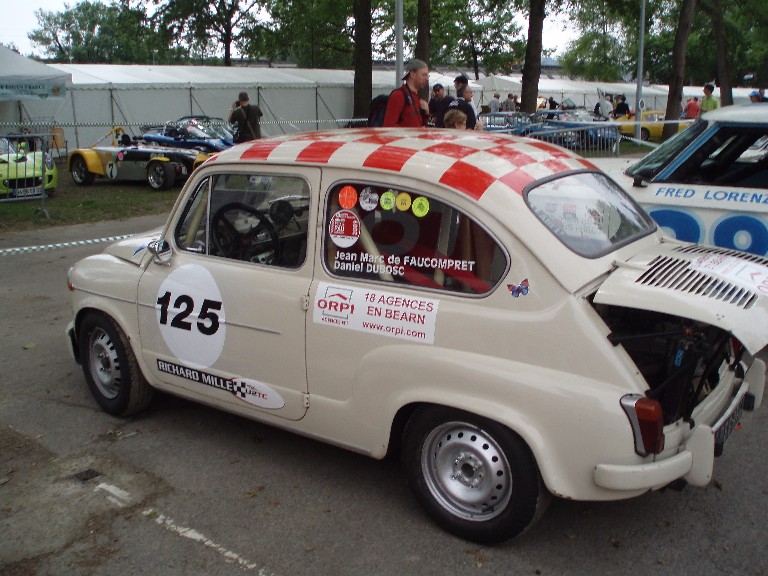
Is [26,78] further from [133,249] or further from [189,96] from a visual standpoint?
[133,249]

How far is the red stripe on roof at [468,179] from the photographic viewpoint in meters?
3.39

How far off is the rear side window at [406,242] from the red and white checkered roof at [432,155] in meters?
0.12

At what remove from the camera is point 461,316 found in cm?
331

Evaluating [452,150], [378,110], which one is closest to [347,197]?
[452,150]

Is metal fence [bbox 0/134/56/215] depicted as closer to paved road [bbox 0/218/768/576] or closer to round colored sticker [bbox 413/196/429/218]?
paved road [bbox 0/218/768/576]

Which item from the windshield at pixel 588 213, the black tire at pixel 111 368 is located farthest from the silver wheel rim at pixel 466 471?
the black tire at pixel 111 368

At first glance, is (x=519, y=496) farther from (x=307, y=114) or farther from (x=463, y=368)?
(x=307, y=114)

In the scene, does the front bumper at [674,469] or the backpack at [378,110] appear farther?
the backpack at [378,110]

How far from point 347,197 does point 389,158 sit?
0.91ft

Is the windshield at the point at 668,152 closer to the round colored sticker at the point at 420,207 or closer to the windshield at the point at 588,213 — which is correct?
the windshield at the point at 588,213

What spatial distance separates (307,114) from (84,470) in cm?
2873

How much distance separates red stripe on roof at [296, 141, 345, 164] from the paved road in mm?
1677

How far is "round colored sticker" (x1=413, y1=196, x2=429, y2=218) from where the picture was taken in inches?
138

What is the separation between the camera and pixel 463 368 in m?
3.26
